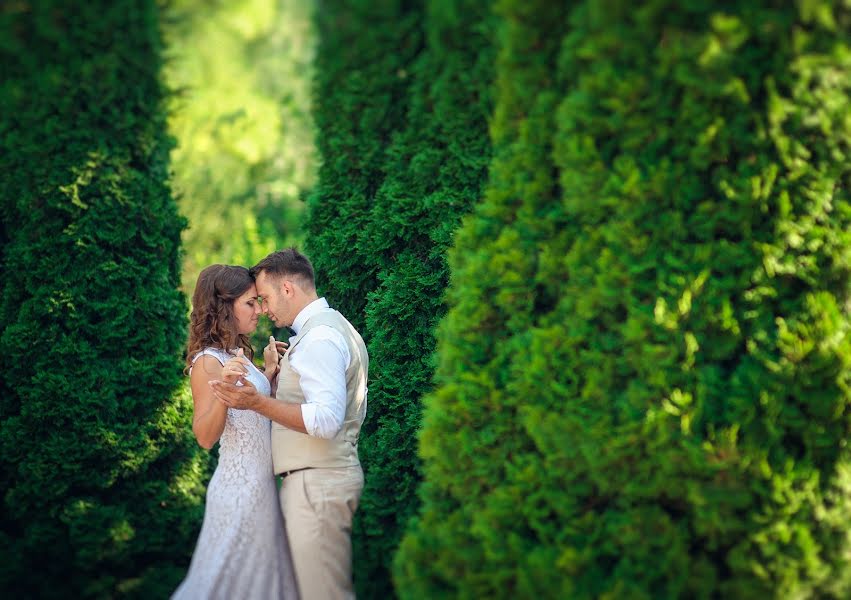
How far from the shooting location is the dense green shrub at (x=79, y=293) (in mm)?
5664

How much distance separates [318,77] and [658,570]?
12.5 ft

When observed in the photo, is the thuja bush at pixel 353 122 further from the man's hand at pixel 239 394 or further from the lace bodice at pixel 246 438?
the man's hand at pixel 239 394

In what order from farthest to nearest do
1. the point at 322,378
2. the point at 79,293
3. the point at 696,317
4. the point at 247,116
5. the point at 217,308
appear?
the point at 247,116 → the point at 79,293 → the point at 217,308 → the point at 322,378 → the point at 696,317

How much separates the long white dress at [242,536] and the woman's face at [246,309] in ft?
1.07

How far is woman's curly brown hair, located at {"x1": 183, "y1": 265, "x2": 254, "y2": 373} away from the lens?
4754mm

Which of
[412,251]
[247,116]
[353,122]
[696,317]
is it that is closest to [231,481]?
[412,251]

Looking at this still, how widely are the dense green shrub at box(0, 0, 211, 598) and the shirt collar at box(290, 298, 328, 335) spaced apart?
1902 mm

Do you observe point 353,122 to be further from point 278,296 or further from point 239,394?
point 239,394

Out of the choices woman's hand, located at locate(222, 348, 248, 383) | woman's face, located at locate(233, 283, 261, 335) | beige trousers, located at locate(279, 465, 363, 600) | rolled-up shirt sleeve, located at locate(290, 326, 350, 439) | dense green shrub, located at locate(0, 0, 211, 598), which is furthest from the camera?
dense green shrub, located at locate(0, 0, 211, 598)

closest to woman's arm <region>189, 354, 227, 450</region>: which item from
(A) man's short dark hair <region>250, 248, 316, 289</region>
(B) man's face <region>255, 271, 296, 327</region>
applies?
(B) man's face <region>255, 271, 296, 327</region>

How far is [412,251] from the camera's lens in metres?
Answer: 5.21

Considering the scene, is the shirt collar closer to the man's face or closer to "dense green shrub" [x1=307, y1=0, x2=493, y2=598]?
the man's face

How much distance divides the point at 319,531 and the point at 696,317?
2316 mm

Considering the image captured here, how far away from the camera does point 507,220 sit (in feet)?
11.5
